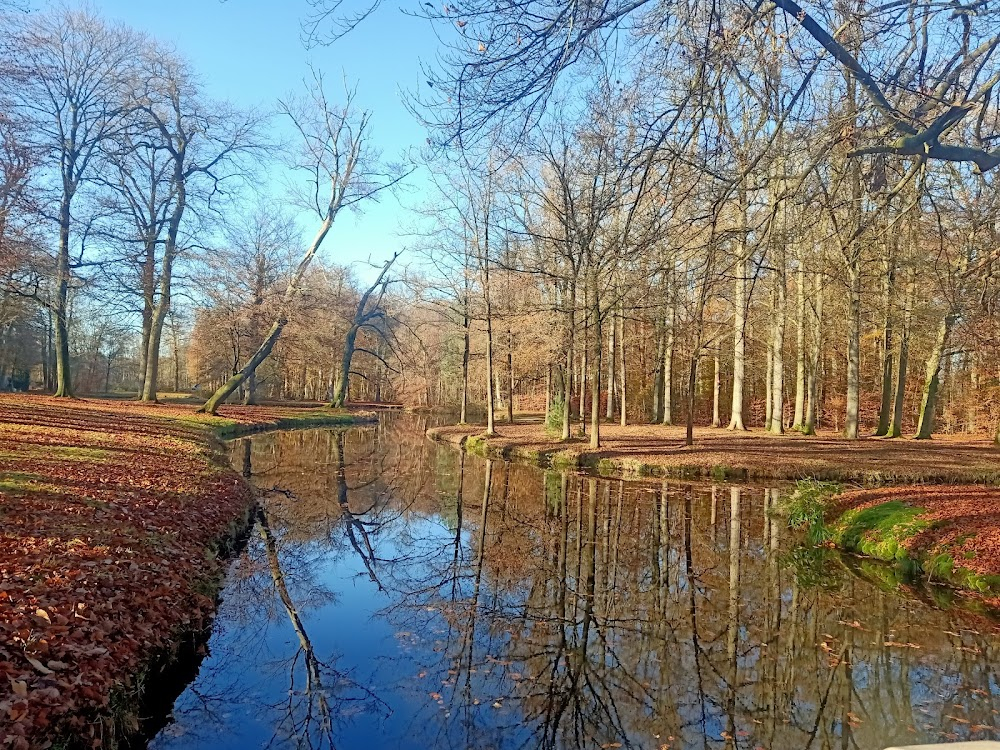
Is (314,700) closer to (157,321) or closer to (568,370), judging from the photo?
A: (568,370)

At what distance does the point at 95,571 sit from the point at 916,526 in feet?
33.7

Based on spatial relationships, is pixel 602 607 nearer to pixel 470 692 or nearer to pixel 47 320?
pixel 470 692

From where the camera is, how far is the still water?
476 cm

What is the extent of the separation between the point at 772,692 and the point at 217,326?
112ft

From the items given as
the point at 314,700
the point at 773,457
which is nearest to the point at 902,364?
the point at 773,457

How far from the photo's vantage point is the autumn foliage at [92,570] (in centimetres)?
391

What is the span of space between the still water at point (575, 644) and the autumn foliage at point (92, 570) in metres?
0.54

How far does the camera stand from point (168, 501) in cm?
880

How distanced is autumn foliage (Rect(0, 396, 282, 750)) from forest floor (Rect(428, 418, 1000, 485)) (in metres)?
10.00

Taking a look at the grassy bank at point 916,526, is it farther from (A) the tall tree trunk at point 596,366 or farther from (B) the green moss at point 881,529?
(A) the tall tree trunk at point 596,366

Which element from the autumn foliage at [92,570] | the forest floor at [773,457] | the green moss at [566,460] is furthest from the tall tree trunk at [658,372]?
the autumn foliage at [92,570]

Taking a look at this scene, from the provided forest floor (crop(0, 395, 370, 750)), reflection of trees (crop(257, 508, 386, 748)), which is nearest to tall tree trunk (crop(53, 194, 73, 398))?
forest floor (crop(0, 395, 370, 750))

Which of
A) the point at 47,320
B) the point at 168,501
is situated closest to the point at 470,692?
the point at 168,501

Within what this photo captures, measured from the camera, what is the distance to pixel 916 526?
944cm
